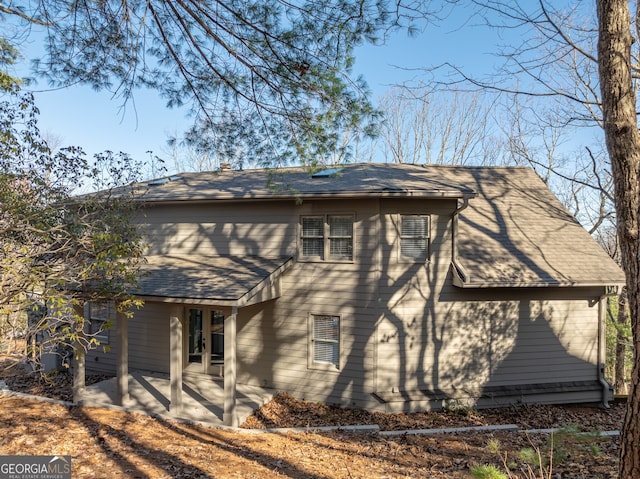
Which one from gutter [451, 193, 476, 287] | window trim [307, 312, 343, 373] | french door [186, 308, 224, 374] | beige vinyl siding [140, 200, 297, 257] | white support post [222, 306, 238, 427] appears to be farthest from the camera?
french door [186, 308, 224, 374]

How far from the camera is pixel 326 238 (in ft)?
32.0

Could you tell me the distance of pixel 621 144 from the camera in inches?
192

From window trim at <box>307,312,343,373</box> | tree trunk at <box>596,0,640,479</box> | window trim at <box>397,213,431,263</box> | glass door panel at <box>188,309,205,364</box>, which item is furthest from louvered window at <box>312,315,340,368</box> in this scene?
tree trunk at <box>596,0,640,479</box>

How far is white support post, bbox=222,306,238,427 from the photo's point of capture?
7793 mm

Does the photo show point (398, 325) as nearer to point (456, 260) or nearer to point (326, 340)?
point (326, 340)

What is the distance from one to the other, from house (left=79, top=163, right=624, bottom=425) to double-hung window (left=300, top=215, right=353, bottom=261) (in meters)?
0.03

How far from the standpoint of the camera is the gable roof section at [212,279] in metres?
8.09

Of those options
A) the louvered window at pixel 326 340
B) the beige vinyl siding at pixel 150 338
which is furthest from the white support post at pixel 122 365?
the louvered window at pixel 326 340

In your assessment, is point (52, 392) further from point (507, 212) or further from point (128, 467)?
point (507, 212)

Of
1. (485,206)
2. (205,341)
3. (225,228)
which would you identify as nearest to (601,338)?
(485,206)

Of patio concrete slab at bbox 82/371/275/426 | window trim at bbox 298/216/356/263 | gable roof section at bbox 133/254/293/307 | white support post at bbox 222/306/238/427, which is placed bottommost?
patio concrete slab at bbox 82/371/275/426

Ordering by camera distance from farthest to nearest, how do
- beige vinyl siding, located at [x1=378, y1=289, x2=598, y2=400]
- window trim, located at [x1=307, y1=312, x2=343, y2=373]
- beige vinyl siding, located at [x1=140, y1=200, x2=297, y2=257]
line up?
beige vinyl siding, located at [x1=140, y1=200, x2=297, y2=257], window trim, located at [x1=307, y1=312, x2=343, y2=373], beige vinyl siding, located at [x1=378, y1=289, x2=598, y2=400]

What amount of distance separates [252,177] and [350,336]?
600cm

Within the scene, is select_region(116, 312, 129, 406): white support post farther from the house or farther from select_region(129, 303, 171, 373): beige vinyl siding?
select_region(129, 303, 171, 373): beige vinyl siding
